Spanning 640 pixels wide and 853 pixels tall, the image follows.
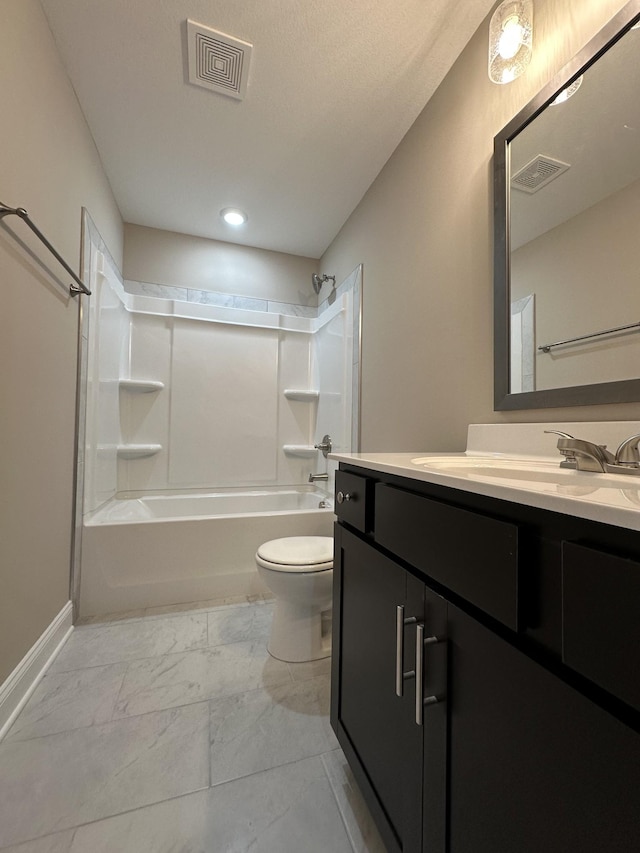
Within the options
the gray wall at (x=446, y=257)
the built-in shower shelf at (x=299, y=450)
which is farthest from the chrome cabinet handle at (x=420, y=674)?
the built-in shower shelf at (x=299, y=450)

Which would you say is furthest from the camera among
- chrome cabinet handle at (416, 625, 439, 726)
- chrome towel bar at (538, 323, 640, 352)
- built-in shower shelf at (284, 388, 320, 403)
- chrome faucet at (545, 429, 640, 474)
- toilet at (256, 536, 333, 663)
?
built-in shower shelf at (284, 388, 320, 403)

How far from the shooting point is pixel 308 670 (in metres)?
1.43

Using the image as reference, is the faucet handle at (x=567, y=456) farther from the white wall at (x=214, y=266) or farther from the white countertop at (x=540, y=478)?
the white wall at (x=214, y=266)

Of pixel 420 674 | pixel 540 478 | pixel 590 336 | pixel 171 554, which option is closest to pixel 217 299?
pixel 171 554

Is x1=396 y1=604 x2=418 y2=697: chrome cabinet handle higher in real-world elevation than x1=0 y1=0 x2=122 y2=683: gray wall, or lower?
lower

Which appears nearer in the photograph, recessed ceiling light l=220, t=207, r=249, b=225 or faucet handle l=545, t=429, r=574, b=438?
faucet handle l=545, t=429, r=574, b=438

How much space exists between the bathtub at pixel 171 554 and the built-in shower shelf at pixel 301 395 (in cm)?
104

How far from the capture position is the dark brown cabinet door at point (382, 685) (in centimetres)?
66

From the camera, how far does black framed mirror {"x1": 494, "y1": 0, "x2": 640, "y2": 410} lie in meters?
0.84

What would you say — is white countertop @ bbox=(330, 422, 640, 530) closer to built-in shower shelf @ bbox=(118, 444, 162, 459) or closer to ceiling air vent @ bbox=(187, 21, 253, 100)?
ceiling air vent @ bbox=(187, 21, 253, 100)

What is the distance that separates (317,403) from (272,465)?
2.10 feet

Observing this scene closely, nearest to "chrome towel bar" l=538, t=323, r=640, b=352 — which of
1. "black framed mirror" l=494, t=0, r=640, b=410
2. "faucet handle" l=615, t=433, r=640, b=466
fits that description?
"black framed mirror" l=494, t=0, r=640, b=410

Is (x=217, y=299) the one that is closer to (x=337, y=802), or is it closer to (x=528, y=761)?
(x=337, y=802)

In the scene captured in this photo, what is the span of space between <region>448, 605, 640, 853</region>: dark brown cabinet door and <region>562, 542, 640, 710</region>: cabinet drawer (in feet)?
0.15
